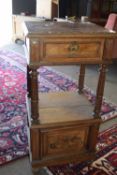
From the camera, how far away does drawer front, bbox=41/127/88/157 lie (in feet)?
4.38

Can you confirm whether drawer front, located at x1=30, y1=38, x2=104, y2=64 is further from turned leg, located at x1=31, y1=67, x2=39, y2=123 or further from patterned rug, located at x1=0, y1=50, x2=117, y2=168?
patterned rug, located at x1=0, y1=50, x2=117, y2=168

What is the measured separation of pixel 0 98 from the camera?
2270mm

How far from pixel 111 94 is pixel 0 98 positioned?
1.20 meters

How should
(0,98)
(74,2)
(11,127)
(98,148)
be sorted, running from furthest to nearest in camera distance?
(74,2)
(0,98)
(11,127)
(98,148)

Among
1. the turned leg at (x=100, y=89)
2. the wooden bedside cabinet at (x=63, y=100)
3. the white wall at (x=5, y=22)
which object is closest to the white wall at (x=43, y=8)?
the white wall at (x=5, y=22)

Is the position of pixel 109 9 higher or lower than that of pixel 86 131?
higher

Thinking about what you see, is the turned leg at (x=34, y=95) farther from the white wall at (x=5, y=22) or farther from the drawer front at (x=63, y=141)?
the white wall at (x=5, y=22)

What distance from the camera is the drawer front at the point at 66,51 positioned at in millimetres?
1074

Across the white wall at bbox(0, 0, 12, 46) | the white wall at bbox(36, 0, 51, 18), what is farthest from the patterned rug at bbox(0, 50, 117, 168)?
the white wall at bbox(0, 0, 12, 46)

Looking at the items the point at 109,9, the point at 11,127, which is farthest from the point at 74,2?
the point at 11,127

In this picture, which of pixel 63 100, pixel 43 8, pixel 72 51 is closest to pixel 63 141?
pixel 63 100

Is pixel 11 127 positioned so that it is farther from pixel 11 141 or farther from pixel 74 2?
pixel 74 2

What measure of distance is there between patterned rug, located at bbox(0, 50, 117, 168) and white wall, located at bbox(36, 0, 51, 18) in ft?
3.11

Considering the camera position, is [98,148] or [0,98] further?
[0,98]
